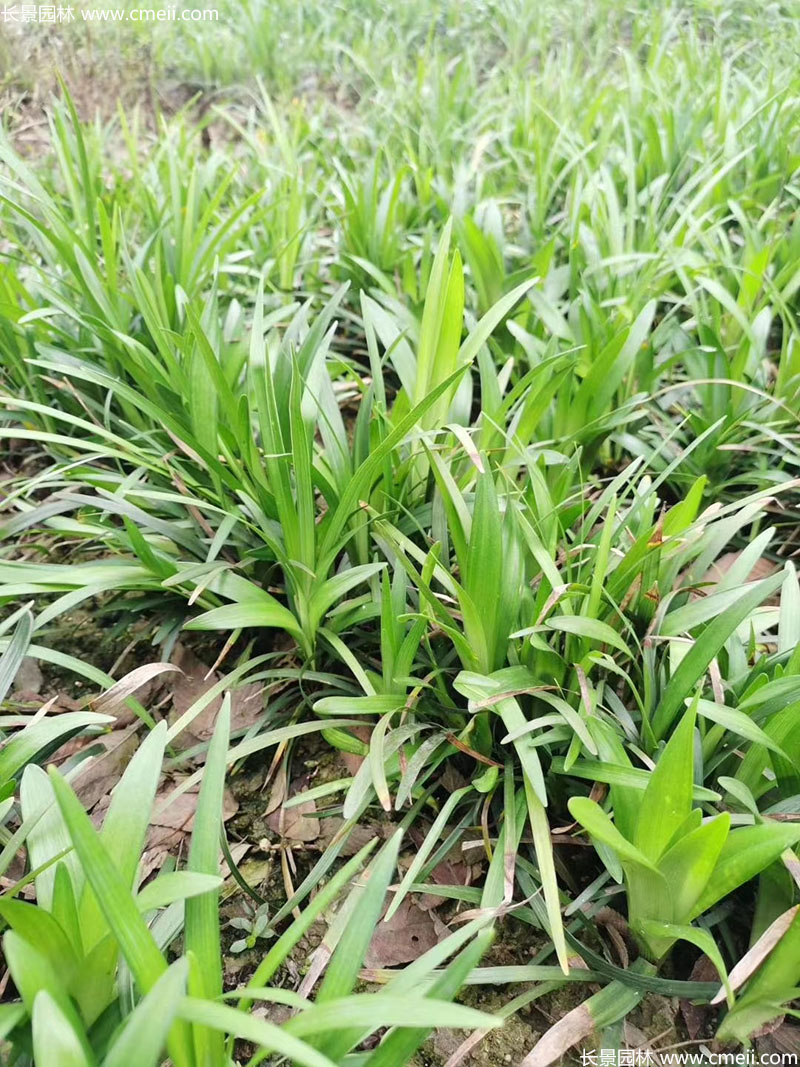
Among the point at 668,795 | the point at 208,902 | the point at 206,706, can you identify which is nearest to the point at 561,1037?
the point at 668,795

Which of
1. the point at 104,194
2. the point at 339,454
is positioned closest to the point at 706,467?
the point at 339,454

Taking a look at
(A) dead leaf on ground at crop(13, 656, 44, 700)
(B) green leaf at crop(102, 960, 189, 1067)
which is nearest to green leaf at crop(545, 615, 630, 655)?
(B) green leaf at crop(102, 960, 189, 1067)

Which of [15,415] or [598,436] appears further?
[15,415]

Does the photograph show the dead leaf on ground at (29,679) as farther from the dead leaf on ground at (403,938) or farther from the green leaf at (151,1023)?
the green leaf at (151,1023)

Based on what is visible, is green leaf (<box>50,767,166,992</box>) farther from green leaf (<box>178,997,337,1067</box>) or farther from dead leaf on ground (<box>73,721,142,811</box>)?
dead leaf on ground (<box>73,721,142,811</box>)

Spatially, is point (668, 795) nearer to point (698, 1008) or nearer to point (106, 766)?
point (698, 1008)

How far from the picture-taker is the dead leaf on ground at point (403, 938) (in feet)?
2.90

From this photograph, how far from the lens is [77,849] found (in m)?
0.59

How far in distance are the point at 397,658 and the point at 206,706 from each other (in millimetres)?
346

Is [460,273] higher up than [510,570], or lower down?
higher up

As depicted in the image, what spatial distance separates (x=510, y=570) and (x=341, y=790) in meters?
0.41

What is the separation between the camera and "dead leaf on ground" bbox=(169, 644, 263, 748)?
3.76ft

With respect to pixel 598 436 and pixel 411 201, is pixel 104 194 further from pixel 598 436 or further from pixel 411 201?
pixel 598 436

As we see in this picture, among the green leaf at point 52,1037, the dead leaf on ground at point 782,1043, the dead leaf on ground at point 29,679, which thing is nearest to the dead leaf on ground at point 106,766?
the dead leaf on ground at point 29,679
